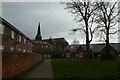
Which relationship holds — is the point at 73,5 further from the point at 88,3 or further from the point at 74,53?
the point at 74,53

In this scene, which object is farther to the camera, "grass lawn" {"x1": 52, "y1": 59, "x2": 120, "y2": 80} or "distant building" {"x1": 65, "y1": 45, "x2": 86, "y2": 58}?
"distant building" {"x1": 65, "y1": 45, "x2": 86, "y2": 58}

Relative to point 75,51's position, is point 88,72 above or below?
below

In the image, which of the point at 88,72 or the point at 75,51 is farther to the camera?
the point at 75,51

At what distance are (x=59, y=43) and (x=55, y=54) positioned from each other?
5018 cm

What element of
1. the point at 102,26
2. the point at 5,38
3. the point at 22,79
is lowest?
the point at 22,79

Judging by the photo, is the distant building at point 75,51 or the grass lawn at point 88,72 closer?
the grass lawn at point 88,72

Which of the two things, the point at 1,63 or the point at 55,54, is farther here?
the point at 55,54

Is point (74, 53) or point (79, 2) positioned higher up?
point (79, 2)

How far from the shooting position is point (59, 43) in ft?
440

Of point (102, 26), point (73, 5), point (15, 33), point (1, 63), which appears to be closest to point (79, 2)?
point (73, 5)

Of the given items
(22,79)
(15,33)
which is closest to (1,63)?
(22,79)

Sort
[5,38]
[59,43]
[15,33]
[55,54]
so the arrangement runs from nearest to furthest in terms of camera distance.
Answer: [5,38] → [15,33] → [55,54] → [59,43]

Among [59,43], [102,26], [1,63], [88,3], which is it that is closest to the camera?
[1,63]

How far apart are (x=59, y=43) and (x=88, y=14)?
95822mm
